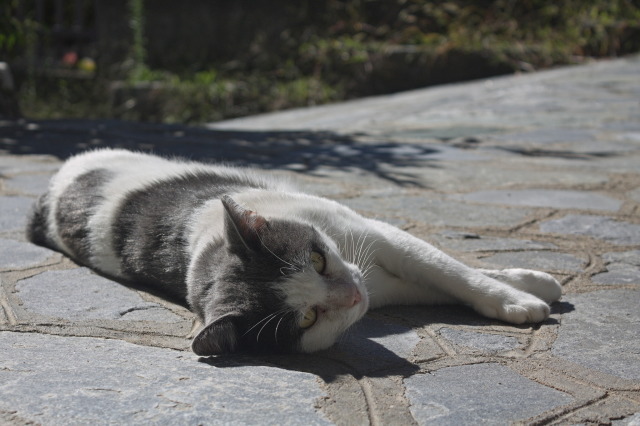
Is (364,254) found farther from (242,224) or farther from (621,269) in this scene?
(621,269)

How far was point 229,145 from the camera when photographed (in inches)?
250

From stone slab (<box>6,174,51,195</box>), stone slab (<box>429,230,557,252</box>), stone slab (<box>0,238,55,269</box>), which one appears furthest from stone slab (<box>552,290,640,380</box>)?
stone slab (<box>6,174,51,195</box>)

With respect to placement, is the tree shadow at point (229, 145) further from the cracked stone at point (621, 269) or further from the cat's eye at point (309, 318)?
the cat's eye at point (309, 318)

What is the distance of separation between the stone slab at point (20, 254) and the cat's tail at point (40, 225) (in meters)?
0.04

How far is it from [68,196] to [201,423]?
1.93m

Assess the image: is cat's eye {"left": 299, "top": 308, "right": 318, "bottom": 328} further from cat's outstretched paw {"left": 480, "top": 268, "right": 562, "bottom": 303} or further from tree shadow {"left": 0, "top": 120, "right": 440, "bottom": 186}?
tree shadow {"left": 0, "top": 120, "right": 440, "bottom": 186}

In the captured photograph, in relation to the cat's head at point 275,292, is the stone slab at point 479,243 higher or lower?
lower

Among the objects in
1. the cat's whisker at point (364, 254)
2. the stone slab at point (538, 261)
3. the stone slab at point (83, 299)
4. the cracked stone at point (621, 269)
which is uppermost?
the cat's whisker at point (364, 254)

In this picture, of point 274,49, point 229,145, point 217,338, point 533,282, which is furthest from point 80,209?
point 274,49

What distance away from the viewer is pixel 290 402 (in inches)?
82.7

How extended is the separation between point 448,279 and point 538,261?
0.72 meters

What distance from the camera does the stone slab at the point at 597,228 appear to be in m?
3.70

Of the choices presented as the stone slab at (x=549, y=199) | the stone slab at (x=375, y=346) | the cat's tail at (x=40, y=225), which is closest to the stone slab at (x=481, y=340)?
the stone slab at (x=375, y=346)

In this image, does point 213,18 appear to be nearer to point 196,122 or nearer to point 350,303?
point 196,122
